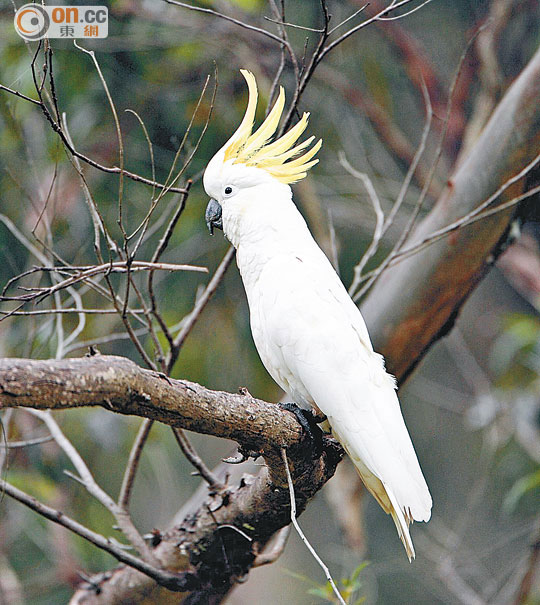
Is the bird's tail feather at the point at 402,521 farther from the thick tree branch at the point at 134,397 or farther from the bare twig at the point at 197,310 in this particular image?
the bare twig at the point at 197,310

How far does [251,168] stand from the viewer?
148 centimetres

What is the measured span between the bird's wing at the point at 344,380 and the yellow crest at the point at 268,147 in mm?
231

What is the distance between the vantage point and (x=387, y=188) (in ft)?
11.8

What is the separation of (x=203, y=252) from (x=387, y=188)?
1.06m

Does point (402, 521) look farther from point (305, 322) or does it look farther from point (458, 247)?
point (458, 247)

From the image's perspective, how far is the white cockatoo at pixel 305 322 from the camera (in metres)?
1.31

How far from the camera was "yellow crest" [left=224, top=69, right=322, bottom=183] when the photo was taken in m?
1.41

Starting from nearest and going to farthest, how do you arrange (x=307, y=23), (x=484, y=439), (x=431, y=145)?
(x=307, y=23) < (x=431, y=145) < (x=484, y=439)

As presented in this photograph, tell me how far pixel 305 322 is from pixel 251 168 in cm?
38

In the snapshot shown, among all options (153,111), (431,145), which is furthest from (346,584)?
(431,145)

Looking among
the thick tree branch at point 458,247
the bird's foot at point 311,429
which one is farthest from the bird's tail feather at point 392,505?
the thick tree branch at point 458,247

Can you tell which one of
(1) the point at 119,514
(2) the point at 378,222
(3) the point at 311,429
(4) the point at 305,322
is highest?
(2) the point at 378,222

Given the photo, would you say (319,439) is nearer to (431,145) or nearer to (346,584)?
(346,584)

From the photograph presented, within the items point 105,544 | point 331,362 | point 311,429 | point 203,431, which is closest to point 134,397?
point 203,431
